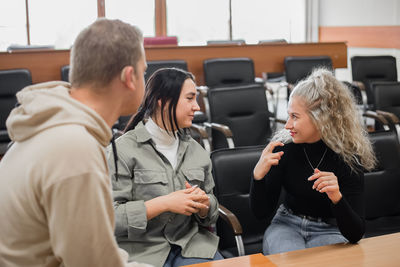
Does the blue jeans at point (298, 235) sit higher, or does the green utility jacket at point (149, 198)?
the green utility jacket at point (149, 198)

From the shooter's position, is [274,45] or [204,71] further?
[274,45]

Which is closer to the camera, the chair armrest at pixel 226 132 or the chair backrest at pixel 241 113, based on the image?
the chair armrest at pixel 226 132

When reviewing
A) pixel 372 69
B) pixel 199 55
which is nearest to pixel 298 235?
pixel 199 55

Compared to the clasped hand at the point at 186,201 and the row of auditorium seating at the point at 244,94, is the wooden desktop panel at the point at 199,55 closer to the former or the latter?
the row of auditorium seating at the point at 244,94

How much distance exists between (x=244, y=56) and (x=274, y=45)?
0.36m

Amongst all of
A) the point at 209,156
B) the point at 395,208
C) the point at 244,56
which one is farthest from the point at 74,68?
the point at 244,56

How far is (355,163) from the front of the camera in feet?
6.50

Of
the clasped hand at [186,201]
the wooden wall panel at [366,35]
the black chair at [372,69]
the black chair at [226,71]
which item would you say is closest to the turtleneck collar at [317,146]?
the clasped hand at [186,201]

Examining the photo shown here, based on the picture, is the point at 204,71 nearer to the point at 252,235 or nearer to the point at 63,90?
the point at 252,235

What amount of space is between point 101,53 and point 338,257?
3.29 feet

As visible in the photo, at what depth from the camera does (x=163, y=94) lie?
6.78ft

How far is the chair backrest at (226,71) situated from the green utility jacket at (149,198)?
8.64 feet

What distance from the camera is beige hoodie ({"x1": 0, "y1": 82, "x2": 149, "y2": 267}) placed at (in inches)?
36.8

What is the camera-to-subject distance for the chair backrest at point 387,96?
4.20m
